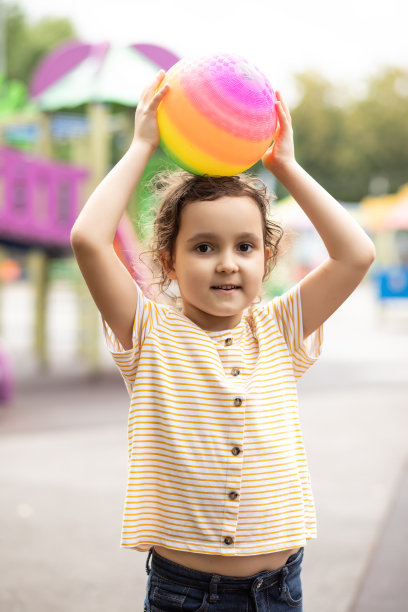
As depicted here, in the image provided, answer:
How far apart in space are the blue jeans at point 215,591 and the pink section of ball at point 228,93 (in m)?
0.97

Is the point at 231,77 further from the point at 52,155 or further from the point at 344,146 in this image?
the point at 344,146

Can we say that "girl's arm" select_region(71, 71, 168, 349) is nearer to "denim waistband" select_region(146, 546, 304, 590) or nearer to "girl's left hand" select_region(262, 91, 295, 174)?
"girl's left hand" select_region(262, 91, 295, 174)

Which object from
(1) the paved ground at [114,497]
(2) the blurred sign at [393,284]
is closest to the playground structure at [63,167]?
(1) the paved ground at [114,497]

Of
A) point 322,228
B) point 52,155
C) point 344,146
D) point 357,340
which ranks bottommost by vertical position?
point 344,146

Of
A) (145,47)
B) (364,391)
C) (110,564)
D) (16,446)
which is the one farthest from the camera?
(145,47)

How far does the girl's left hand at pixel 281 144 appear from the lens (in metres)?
1.82

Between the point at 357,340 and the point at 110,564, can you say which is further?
the point at 357,340

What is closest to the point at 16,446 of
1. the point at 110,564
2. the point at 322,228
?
the point at 110,564

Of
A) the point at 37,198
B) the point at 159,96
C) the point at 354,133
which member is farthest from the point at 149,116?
the point at 354,133

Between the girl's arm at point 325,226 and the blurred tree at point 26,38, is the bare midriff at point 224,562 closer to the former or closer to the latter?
the girl's arm at point 325,226

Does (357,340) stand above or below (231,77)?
below

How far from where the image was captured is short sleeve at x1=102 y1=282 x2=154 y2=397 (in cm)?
179

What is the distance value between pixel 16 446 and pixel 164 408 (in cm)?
400

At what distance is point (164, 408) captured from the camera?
176cm
